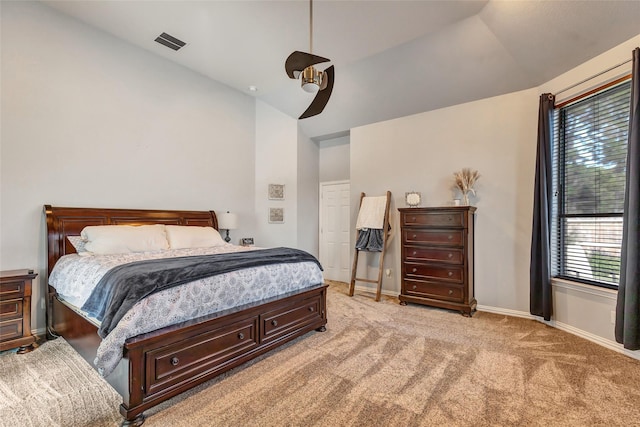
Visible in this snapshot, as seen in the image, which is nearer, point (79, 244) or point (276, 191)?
point (79, 244)

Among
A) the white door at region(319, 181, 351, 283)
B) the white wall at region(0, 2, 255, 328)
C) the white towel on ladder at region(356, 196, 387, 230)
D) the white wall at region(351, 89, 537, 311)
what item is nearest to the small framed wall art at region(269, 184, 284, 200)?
the white wall at region(0, 2, 255, 328)

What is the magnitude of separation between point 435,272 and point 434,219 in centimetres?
70

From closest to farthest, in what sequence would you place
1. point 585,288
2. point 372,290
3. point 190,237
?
point 585,288 → point 190,237 → point 372,290

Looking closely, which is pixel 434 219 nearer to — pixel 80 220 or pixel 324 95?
pixel 324 95

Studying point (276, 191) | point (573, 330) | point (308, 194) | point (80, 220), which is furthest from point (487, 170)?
point (80, 220)

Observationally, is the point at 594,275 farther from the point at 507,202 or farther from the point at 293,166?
the point at 293,166

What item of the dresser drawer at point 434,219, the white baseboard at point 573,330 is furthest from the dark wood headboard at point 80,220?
the white baseboard at point 573,330

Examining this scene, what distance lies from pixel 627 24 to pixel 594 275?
2.30m

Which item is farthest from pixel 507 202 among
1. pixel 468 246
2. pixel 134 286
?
pixel 134 286

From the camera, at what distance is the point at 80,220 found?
3.33 meters

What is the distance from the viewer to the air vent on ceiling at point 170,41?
3662 millimetres

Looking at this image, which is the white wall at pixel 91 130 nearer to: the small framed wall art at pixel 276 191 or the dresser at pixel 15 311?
the dresser at pixel 15 311

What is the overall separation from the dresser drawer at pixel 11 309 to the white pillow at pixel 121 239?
671mm

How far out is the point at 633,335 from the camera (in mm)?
2383
